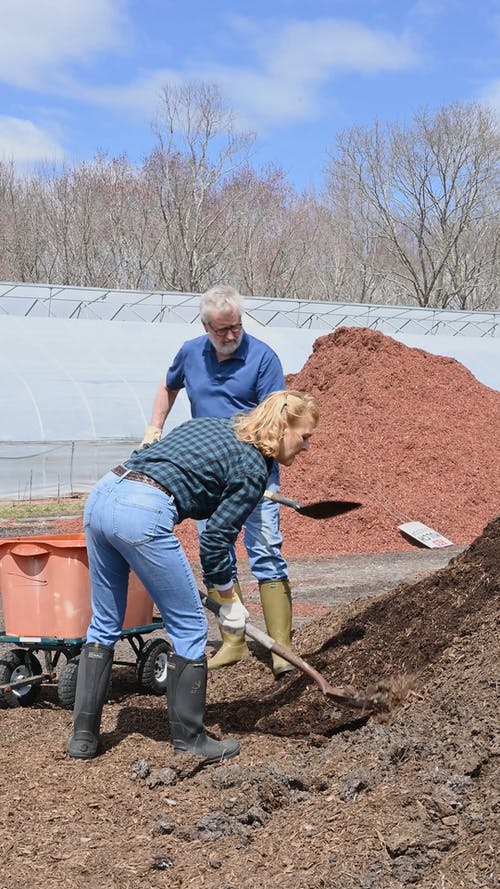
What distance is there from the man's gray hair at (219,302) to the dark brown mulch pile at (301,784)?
1792 mm

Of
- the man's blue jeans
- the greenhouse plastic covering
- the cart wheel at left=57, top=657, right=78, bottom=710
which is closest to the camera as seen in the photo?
the cart wheel at left=57, top=657, right=78, bottom=710

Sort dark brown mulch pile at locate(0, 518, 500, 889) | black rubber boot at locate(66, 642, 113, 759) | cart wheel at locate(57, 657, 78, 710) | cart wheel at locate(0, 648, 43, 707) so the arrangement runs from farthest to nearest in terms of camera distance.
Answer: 1. cart wheel at locate(0, 648, 43, 707)
2. cart wheel at locate(57, 657, 78, 710)
3. black rubber boot at locate(66, 642, 113, 759)
4. dark brown mulch pile at locate(0, 518, 500, 889)

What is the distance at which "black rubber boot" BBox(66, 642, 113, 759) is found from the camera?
4.10 m

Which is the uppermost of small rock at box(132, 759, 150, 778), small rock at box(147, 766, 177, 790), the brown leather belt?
the brown leather belt

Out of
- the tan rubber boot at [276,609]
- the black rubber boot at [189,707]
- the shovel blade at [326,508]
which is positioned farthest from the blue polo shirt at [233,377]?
the black rubber boot at [189,707]

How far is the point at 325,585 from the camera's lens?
29.5ft

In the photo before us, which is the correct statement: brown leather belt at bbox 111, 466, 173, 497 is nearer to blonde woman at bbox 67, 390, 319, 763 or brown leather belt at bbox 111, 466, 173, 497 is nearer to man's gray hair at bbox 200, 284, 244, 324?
blonde woman at bbox 67, 390, 319, 763

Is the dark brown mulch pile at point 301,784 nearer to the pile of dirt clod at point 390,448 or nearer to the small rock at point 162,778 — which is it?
the small rock at point 162,778

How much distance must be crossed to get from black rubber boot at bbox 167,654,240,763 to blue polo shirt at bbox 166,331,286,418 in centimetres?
166

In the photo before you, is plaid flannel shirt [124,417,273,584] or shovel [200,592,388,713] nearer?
plaid flannel shirt [124,417,273,584]

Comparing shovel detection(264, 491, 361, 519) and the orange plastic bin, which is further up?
shovel detection(264, 491, 361, 519)

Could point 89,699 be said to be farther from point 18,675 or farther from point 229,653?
point 229,653

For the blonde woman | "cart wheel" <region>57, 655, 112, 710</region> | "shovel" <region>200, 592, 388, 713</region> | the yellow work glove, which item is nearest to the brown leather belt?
the blonde woman

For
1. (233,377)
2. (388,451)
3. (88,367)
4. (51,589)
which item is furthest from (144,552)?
(88,367)
